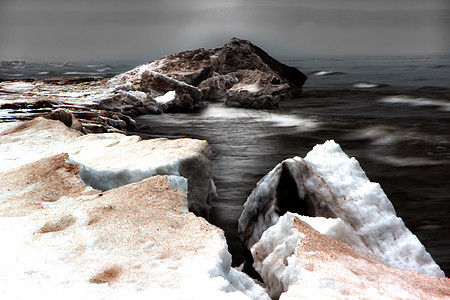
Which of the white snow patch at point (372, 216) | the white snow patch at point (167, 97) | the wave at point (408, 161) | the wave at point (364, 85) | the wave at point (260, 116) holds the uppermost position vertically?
the white snow patch at point (372, 216)

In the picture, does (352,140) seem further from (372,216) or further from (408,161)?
(372,216)

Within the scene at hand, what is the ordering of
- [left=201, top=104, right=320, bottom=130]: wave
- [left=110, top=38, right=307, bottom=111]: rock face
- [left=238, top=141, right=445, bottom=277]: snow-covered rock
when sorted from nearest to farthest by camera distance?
[left=238, top=141, right=445, bottom=277]: snow-covered rock → [left=201, top=104, right=320, bottom=130]: wave → [left=110, top=38, right=307, bottom=111]: rock face

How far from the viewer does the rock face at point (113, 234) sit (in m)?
3.32

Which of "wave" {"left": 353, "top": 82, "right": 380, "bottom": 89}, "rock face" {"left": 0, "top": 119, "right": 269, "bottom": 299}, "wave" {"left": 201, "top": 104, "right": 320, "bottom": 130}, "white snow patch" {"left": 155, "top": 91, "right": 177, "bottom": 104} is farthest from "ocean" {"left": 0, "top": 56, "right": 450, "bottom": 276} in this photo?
"wave" {"left": 353, "top": 82, "right": 380, "bottom": 89}

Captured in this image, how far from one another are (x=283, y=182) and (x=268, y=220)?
Answer: 50 centimetres

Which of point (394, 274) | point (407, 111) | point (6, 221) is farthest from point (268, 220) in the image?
point (407, 111)

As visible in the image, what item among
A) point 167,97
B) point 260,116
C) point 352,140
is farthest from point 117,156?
point 167,97

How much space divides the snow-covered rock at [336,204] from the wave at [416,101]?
715 inches

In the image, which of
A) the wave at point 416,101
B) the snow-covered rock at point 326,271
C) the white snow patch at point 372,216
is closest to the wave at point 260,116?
the wave at point 416,101

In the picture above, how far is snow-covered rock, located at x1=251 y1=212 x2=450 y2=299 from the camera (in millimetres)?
3209

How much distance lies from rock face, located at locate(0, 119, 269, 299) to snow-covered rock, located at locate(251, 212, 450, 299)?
36 cm

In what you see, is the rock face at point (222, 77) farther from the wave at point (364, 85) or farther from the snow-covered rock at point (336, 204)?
the snow-covered rock at point (336, 204)

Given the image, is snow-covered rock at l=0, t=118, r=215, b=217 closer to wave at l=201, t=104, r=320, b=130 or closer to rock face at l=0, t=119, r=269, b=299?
rock face at l=0, t=119, r=269, b=299

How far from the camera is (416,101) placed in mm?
24750
